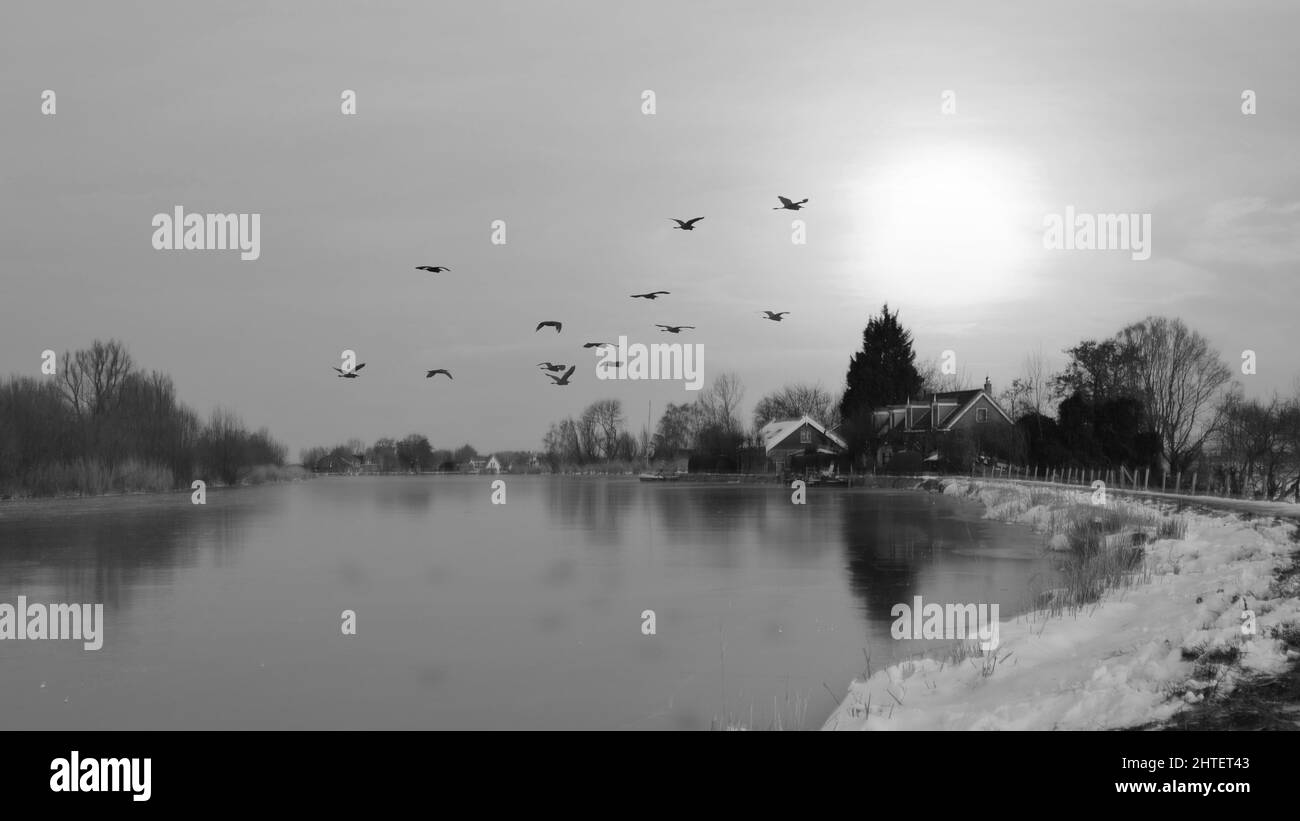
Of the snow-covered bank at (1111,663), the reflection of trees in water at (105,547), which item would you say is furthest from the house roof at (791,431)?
the snow-covered bank at (1111,663)

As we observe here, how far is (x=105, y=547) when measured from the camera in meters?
24.7

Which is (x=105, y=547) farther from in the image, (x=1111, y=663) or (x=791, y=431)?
(x=791, y=431)

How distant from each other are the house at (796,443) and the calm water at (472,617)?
47570mm

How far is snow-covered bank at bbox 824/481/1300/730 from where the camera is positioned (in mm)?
8281

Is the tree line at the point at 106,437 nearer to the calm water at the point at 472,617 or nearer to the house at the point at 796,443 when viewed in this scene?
the calm water at the point at 472,617

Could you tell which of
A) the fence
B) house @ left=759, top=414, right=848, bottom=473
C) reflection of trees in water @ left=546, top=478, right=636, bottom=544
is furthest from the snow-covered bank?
house @ left=759, top=414, right=848, bottom=473

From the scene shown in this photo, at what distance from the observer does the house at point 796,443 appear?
80688mm

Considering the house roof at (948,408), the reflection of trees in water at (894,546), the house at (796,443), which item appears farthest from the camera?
the house at (796,443)

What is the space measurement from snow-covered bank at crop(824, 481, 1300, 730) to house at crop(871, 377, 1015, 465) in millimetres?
50497

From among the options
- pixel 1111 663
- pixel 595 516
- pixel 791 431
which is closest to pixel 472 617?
pixel 1111 663
